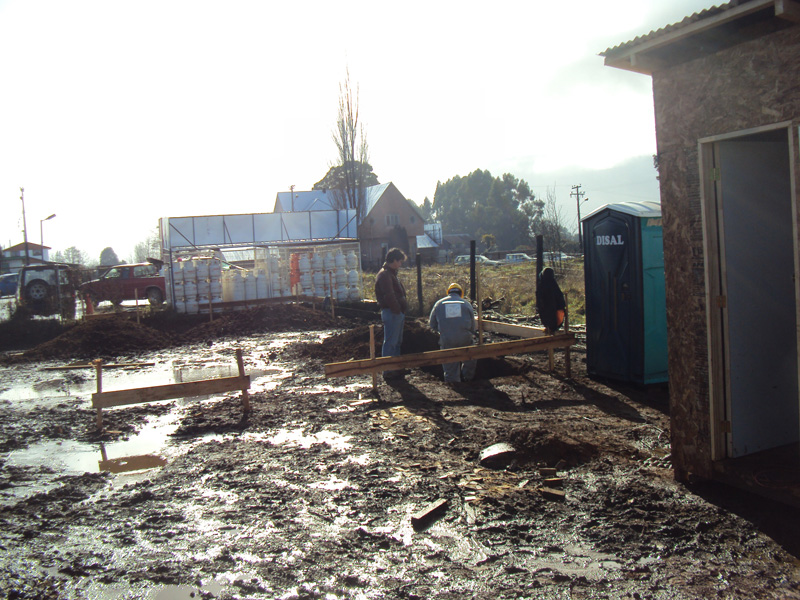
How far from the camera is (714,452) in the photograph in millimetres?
5004

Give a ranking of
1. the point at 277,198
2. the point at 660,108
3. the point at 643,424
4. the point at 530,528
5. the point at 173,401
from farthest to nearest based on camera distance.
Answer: the point at 277,198 → the point at 173,401 → the point at 643,424 → the point at 660,108 → the point at 530,528

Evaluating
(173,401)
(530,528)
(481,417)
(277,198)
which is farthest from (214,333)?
(277,198)

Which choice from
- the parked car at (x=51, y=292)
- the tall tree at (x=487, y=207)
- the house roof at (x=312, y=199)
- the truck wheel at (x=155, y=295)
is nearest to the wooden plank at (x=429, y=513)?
the parked car at (x=51, y=292)

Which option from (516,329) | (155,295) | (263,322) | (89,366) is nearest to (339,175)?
(155,295)

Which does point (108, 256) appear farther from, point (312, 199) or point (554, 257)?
point (554, 257)

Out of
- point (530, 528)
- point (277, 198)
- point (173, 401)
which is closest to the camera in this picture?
point (530, 528)

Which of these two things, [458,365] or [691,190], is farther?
[458,365]

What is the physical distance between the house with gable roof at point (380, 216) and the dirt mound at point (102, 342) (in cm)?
3696

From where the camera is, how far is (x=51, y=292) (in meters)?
22.6

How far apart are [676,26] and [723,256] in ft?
5.91

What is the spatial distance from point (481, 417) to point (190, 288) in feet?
55.0

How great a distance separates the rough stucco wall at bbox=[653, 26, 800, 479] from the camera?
462 centimetres

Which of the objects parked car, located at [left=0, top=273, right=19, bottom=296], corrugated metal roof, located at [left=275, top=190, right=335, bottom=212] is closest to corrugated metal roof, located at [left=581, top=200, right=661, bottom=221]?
parked car, located at [left=0, top=273, right=19, bottom=296]

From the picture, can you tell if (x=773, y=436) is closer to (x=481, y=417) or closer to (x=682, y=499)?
(x=682, y=499)
